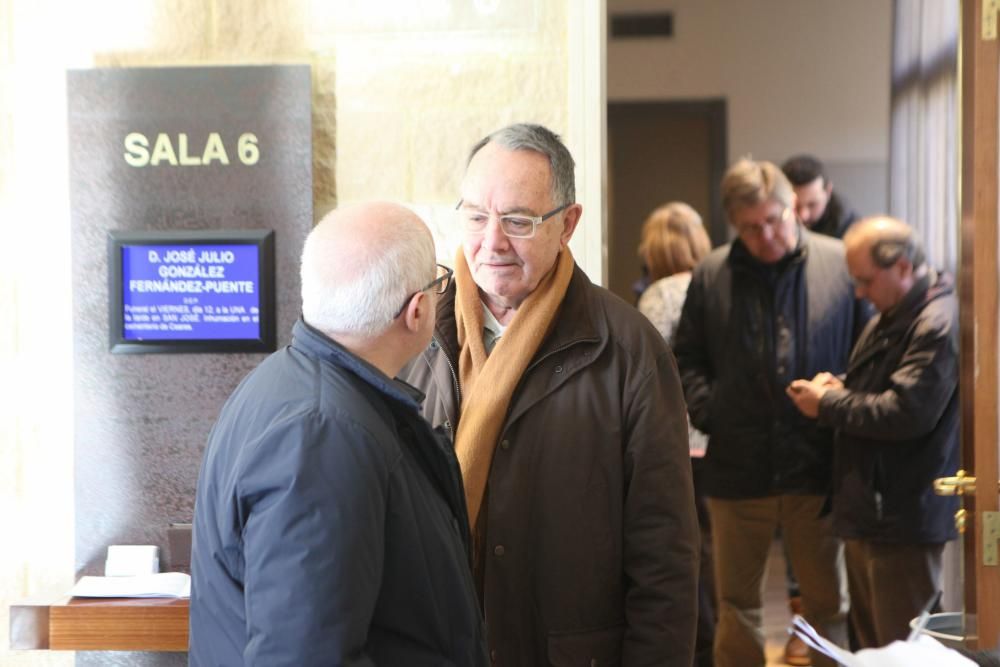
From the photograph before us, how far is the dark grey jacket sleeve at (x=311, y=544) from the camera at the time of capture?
1.41 m

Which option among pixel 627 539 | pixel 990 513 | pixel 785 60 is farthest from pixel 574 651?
pixel 785 60

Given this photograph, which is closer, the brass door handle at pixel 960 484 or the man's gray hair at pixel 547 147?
the man's gray hair at pixel 547 147

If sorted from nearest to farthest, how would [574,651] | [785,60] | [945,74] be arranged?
1. [574,651]
2. [945,74]
3. [785,60]

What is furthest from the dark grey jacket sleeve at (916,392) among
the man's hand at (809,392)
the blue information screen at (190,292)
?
the blue information screen at (190,292)

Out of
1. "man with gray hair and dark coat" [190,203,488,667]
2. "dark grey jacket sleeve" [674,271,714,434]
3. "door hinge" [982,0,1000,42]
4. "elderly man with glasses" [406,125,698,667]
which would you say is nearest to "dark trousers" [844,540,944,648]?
"dark grey jacket sleeve" [674,271,714,434]

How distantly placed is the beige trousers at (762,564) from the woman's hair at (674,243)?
0.96m

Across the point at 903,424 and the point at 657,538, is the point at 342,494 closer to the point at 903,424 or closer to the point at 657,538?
the point at 657,538

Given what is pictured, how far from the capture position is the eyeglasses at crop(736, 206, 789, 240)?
12.7 feet

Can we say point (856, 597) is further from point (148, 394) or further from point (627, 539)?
point (148, 394)

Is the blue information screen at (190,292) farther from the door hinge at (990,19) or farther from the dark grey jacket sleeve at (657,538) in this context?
the door hinge at (990,19)

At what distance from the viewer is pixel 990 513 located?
257 centimetres

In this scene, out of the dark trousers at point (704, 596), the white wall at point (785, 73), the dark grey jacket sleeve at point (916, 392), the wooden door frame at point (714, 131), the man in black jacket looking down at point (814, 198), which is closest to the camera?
the dark grey jacket sleeve at point (916, 392)

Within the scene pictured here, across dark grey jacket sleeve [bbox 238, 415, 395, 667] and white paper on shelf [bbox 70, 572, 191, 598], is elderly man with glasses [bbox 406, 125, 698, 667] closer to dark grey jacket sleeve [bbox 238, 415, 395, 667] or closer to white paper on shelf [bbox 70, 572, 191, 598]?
dark grey jacket sleeve [bbox 238, 415, 395, 667]

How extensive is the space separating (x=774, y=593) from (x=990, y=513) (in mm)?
3327
